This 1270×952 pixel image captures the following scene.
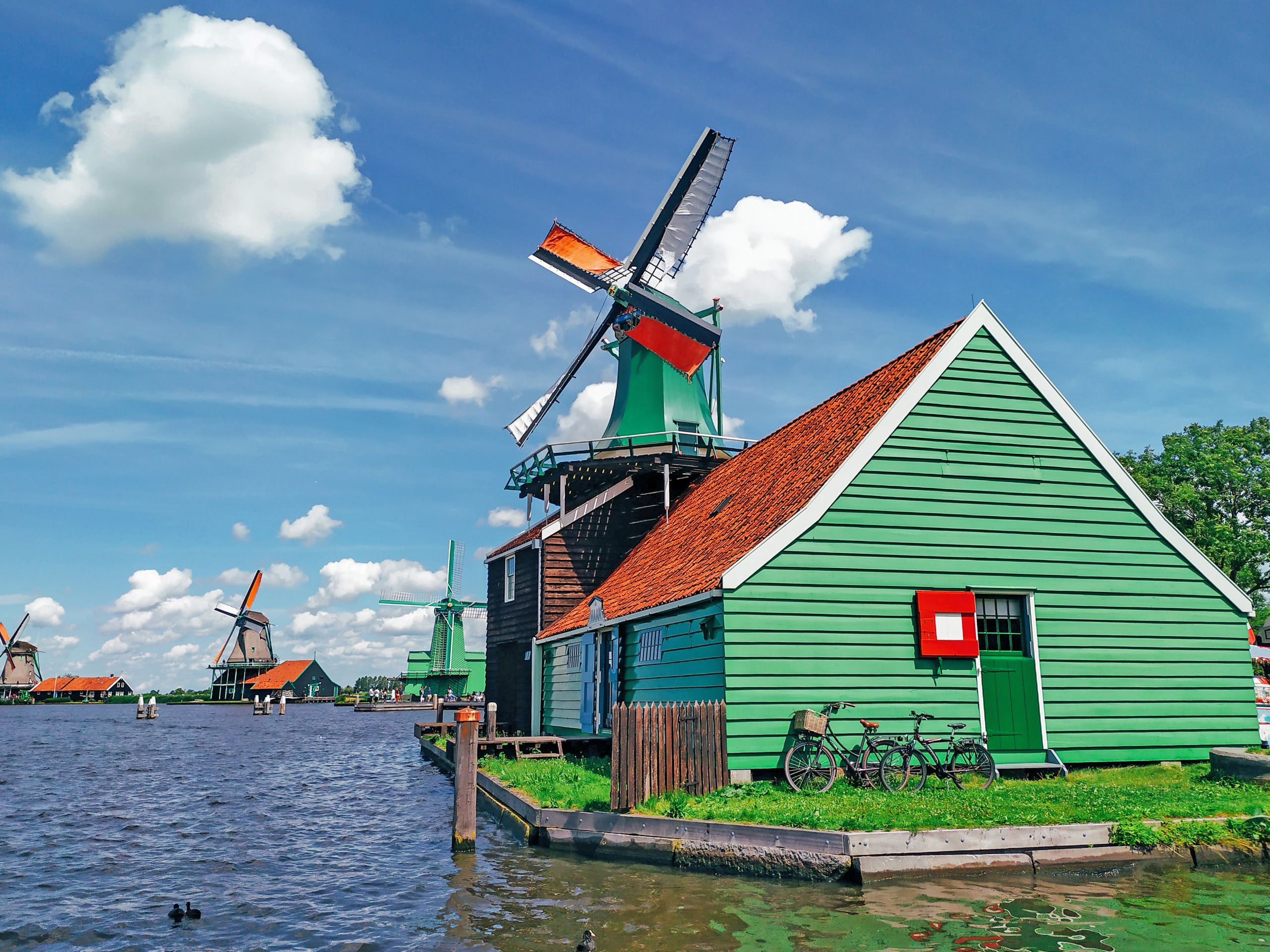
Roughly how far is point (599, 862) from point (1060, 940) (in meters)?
5.53

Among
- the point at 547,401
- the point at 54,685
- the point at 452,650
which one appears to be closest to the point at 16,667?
the point at 54,685

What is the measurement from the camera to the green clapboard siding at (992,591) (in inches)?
551

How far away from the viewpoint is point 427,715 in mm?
82250

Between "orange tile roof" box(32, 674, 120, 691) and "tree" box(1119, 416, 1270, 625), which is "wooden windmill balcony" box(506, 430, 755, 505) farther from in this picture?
"orange tile roof" box(32, 674, 120, 691)

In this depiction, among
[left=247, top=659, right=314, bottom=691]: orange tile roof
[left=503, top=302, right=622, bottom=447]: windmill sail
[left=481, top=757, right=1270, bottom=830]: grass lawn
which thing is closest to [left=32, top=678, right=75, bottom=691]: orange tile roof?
[left=247, top=659, right=314, bottom=691]: orange tile roof

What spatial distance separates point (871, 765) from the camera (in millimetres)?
13500

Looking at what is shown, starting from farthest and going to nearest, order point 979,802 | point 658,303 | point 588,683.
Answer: point 658,303 < point 588,683 < point 979,802

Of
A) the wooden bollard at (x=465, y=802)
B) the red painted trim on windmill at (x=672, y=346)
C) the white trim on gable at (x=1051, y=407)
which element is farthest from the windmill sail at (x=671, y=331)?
the wooden bollard at (x=465, y=802)

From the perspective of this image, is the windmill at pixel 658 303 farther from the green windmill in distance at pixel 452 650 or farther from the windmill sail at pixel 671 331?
the green windmill in distance at pixel 452 650

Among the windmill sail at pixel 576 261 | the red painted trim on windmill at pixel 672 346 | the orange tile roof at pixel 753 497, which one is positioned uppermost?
the windmill sail at pixel 576 261

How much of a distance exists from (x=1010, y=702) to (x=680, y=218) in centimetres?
2085

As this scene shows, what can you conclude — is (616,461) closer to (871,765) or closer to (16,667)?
(871,765)

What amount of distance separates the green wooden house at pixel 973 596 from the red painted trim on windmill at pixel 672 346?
12722 millimetres

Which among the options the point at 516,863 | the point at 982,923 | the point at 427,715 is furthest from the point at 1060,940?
the point at 427,715
